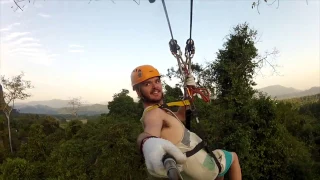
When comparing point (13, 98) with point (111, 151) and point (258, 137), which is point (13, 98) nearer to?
point (111, 151)

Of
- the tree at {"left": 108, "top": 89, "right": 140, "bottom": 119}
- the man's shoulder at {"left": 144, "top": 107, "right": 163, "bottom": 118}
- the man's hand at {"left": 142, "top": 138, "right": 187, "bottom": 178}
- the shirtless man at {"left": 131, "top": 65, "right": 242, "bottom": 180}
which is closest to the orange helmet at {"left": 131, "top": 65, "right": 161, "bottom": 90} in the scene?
the shirtless man at {"left": 131, "top": 65, "right": 242, "bottom": 180}

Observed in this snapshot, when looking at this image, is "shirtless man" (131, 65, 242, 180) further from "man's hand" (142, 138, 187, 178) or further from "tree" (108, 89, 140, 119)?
"tree" (108, 89, 140, 119)

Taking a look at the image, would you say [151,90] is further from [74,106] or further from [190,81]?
[74,106]

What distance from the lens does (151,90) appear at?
2.85 m

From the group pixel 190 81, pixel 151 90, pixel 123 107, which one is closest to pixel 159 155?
pixel 151 90

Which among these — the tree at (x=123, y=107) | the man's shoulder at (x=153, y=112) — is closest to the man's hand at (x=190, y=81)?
the man's shoulder at (x=153, y=112)

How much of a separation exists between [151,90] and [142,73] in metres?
0.18

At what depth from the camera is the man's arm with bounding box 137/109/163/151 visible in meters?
2.40

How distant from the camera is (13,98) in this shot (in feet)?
143

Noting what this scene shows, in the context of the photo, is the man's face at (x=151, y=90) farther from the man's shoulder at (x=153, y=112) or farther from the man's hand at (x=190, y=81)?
the man's hand at (x=190, y=81)

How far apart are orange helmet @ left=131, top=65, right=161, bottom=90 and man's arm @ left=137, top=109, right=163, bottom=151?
1.08 feet

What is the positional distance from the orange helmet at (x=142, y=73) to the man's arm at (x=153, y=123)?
0.33 m

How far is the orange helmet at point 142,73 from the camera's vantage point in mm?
2793

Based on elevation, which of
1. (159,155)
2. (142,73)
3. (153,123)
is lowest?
(159,155)
